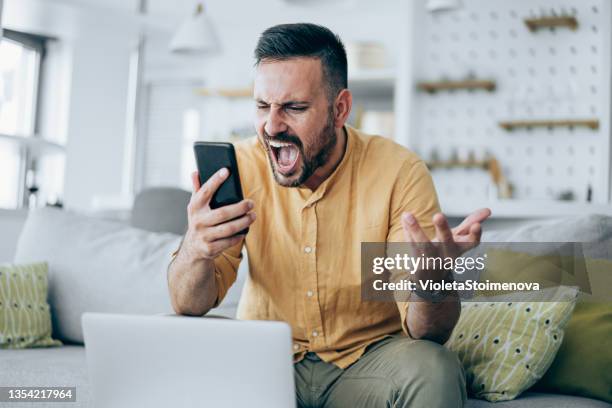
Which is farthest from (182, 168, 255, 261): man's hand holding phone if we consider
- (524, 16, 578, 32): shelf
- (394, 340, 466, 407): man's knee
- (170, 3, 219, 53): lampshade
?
(524, 16, 578, 32): shelf

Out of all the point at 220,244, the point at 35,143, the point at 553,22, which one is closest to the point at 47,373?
the point at 220,244

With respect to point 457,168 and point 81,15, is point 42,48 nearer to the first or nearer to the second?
point 81,15

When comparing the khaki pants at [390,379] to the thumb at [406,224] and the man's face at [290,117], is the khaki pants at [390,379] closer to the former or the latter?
the thumb at [406,224]

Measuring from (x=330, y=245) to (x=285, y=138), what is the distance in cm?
26

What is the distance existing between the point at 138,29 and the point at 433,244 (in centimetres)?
551

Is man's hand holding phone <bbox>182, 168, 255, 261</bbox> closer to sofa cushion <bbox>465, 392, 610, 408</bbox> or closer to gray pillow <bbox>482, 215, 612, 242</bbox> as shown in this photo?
sofa cushion <bbox>465, 392, 610, 408</bbox>

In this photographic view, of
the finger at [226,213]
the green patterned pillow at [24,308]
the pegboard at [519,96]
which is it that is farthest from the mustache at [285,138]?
the pegboard at [519,96]

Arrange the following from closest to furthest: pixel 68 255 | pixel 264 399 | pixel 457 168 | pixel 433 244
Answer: pixel 264 399
pixel 433 244
pixel 68 255
pixel 457 168

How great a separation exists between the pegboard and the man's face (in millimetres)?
3684

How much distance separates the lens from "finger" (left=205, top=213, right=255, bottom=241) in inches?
53.4

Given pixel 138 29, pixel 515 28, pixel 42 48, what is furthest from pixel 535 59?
pixel 42 48

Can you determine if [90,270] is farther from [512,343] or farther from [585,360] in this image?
[585,360]

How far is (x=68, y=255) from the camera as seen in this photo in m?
2.14

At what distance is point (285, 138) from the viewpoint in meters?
1.54
